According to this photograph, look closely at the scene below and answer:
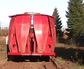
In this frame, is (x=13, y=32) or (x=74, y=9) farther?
(x=74, y=9)

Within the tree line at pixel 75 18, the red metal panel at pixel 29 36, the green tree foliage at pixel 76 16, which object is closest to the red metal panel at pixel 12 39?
the red metal panel at pixel 29 36

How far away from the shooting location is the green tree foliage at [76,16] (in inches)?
2384

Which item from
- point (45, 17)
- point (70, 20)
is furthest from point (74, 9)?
point (45, 17)

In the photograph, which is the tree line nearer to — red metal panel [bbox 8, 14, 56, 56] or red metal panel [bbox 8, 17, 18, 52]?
red metal panel [bbox 8, 14, 56, 56]

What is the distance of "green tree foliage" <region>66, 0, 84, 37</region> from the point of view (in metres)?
60.6

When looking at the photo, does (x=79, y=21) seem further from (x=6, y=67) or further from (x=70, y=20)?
(x=6, y=67)

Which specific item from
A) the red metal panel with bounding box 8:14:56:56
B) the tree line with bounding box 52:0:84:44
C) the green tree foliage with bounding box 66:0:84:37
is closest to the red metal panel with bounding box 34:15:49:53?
the red metal panel with bounding box 8:14:56:56

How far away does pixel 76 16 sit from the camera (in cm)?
6222

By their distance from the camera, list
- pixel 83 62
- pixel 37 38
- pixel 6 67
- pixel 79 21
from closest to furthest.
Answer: pixel 6 67
pixel 83 62
pixel 37 38
pixel 79 21

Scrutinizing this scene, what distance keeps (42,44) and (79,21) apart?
42740mm

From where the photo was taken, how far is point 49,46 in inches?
765

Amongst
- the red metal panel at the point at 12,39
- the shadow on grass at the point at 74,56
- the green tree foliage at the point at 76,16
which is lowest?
the shadow on grass at the point at 74,56

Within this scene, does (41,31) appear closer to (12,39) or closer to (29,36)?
(29,36)

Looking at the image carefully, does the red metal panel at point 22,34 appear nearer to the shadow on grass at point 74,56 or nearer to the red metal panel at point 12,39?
the red metal panel at point 12,39
